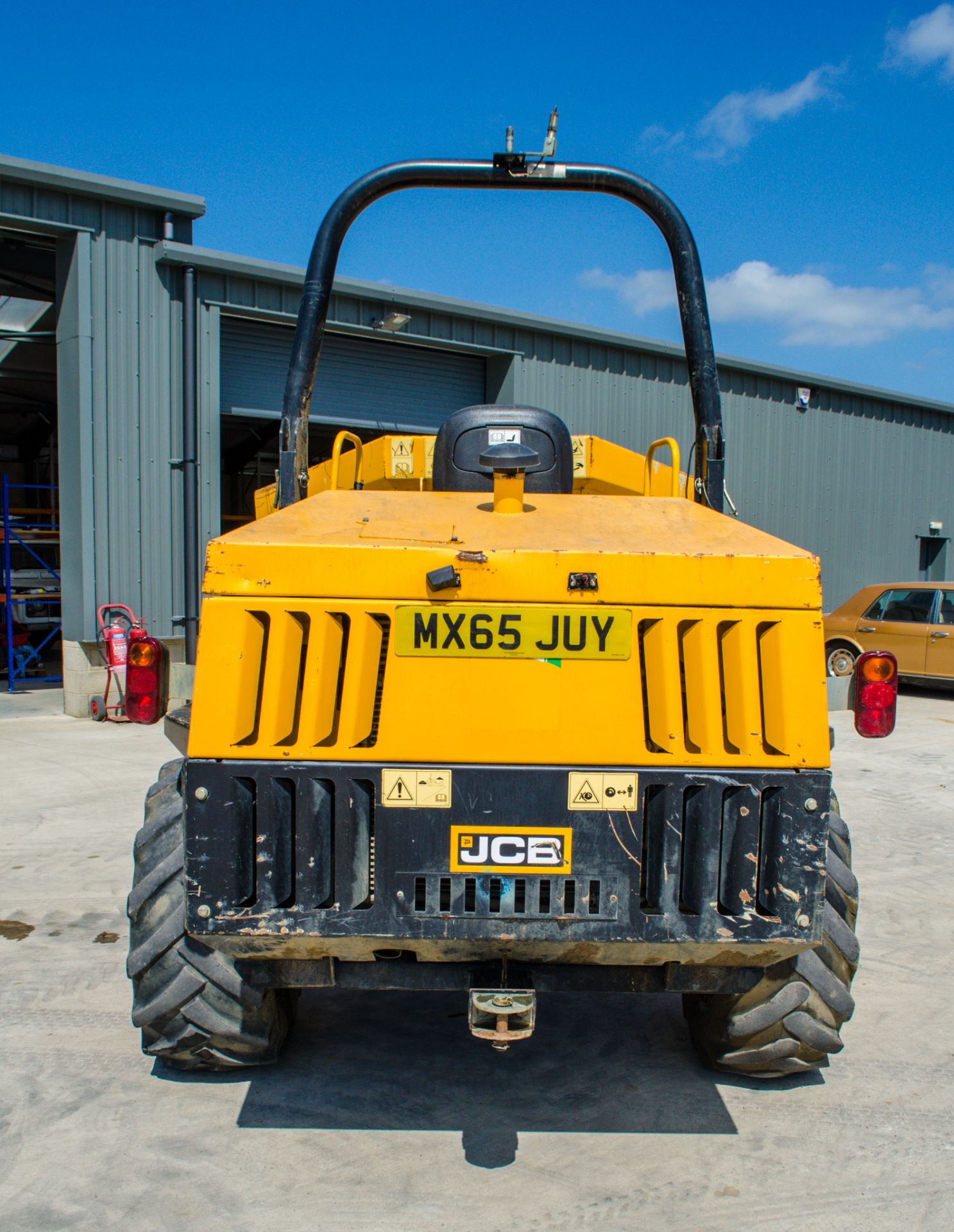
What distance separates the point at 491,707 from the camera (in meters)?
2.53

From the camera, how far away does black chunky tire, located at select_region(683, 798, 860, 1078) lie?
3.00 meters

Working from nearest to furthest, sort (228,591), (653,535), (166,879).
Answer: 1. (228,591)
2. (653,535)
3. (166,879)

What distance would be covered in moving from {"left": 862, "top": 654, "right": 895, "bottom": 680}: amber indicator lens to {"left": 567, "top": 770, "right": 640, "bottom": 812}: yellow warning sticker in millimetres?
1257

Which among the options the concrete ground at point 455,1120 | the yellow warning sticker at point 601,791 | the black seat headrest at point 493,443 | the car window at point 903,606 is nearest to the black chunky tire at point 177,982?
the concrete ground at point 455,1120

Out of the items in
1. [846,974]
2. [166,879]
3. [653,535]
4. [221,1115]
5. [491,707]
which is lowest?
[221,1115]

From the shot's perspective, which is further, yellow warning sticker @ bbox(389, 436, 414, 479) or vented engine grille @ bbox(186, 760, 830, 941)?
yellow warning sticker @ bbox(389, 436, 414, 479)

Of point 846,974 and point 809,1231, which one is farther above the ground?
point 846,974

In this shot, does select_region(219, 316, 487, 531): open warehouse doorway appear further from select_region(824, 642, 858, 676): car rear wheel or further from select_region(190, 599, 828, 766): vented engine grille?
select_region(190, 599, 828, 766): vented engine grille

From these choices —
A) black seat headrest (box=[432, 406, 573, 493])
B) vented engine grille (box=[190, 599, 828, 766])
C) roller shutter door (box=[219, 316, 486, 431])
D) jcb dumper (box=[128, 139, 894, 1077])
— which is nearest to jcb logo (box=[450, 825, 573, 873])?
jcb dumper (box=[128, 139, 894, 1077])

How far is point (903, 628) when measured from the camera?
12609mm

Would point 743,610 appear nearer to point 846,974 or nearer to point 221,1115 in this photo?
point 846,974

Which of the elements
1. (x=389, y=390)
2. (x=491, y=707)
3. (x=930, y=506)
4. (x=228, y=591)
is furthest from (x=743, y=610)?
(x=930, y=506)

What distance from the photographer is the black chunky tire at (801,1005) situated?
3.00 meters

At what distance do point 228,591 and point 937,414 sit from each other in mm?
20232
